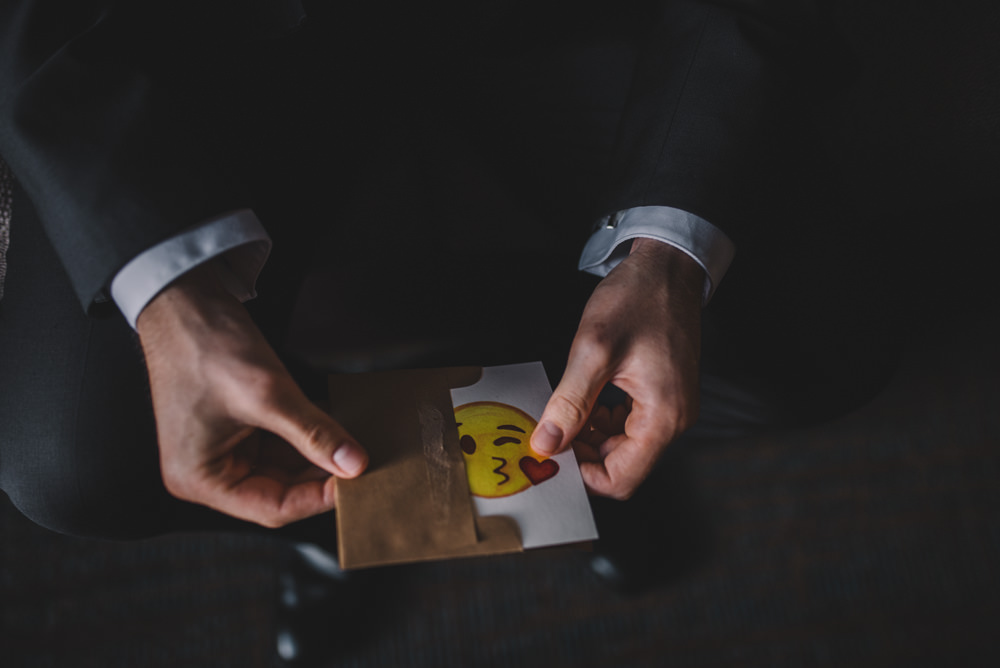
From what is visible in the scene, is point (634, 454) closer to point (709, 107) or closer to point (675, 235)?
point (675, 235)

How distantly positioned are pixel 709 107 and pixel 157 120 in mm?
584

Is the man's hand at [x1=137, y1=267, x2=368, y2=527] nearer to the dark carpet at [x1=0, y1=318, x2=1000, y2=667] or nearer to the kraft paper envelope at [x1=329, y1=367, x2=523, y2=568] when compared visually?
the kraft paper envelope at [x1=329, y1=367, x2=523, y2=568]

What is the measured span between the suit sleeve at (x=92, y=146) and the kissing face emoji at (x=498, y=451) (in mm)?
307

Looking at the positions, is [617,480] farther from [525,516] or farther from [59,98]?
[59,98]

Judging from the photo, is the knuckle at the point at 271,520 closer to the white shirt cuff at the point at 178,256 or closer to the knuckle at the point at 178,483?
the knuckle at the point at 178,483

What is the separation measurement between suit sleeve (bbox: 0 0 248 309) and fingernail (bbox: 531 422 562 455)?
14.0 inches

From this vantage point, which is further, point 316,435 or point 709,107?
point 709,107

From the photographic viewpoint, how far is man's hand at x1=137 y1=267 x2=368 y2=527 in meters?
0.50

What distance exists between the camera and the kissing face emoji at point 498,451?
57 cm

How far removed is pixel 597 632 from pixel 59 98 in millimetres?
974

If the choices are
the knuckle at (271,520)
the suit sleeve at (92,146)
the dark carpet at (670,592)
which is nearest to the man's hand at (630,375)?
the knuckle at (271,520)

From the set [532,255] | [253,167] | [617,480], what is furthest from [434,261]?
[617,480]

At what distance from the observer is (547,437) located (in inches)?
22.5

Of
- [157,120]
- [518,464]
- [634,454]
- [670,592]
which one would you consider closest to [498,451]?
[518,464]
